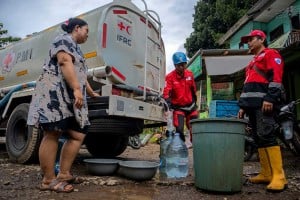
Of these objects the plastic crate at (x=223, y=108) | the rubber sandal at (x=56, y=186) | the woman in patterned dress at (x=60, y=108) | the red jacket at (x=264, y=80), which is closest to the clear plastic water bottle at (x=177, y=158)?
the red jacket at (x=264, y=80)

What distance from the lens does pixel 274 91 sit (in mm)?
3463

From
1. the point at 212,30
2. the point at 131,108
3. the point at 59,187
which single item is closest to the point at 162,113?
the point at 131,108

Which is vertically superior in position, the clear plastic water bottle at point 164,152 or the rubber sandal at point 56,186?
the clear plastic water bottle at point 164,152

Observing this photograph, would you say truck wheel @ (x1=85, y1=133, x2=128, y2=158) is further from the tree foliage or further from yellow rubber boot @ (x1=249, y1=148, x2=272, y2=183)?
the tree foliage

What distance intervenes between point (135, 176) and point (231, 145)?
1.21m

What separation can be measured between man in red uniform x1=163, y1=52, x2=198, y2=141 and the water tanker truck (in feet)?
0.79

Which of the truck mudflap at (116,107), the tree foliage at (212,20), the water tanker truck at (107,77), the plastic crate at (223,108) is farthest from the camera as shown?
the tree foliage at (212,20)

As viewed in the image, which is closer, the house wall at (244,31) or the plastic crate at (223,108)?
the plastic crate at (223,108)

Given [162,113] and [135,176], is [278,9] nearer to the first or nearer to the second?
[162,113]

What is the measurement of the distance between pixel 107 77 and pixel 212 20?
62.0ft

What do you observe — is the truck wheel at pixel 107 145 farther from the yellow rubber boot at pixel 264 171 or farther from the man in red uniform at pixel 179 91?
the yellow rubber boot at pixel 264 171

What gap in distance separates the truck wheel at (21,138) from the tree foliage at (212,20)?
16.5m

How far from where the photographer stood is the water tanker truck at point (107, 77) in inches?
176

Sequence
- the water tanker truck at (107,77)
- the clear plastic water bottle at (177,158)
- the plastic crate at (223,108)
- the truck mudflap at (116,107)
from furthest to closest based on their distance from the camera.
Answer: the plastic crate at (223,108)
the water tanker truck at (107,77)
the clear plastic water bottle at (177,158)
the truck mudflap at (116,107)
